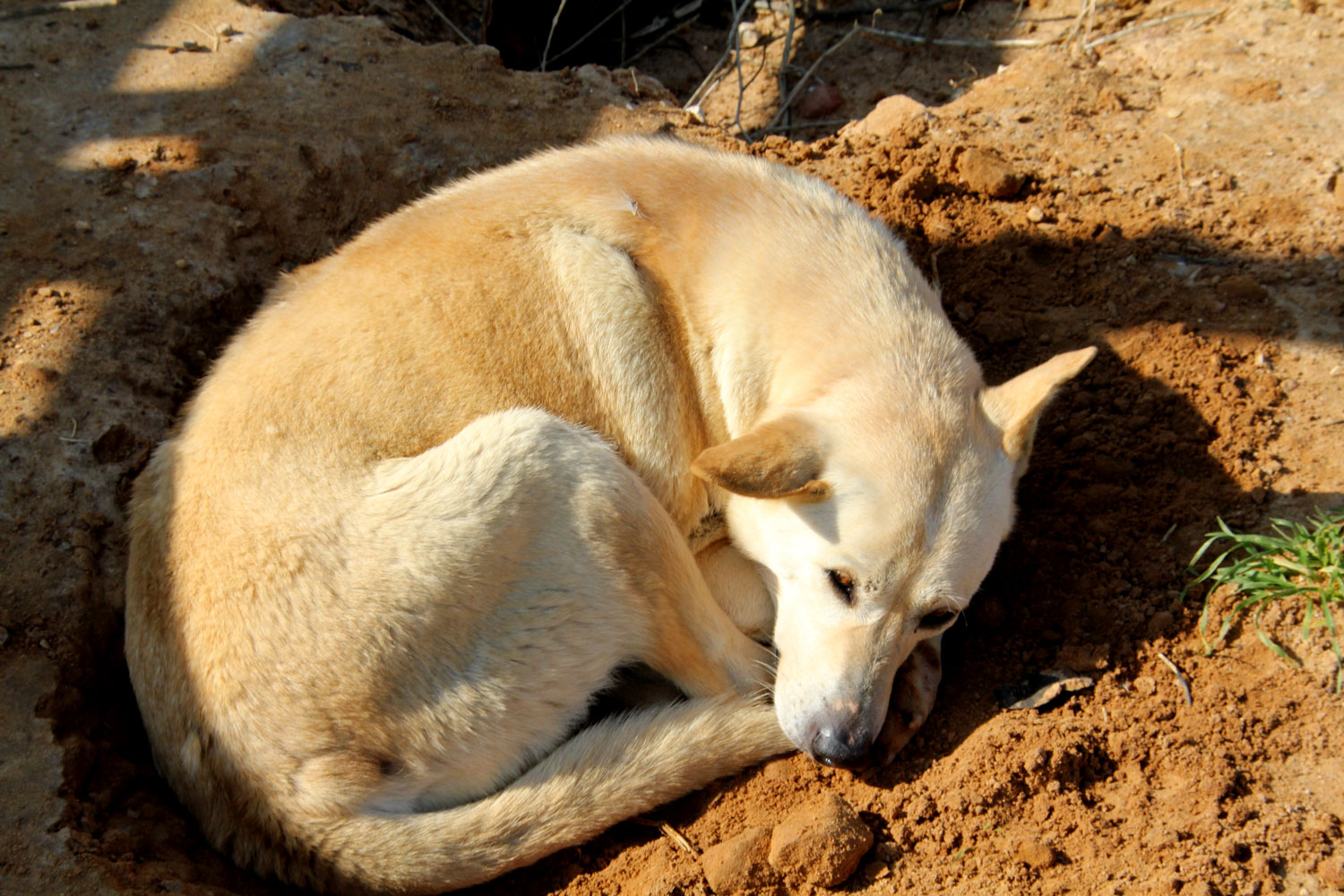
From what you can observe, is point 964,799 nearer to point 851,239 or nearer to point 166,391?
point 851,239

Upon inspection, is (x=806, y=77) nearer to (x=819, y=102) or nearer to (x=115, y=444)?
(x=819, y=102)

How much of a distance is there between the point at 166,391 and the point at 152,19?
2.22m

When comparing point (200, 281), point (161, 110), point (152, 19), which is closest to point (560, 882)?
point (200, 281)

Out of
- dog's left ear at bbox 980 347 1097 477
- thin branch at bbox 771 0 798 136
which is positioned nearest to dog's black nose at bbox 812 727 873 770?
dog's left ear at bbox 980 347 1097 477

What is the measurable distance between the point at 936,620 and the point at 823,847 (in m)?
0.69

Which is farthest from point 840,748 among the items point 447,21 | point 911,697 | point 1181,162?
point 447,21

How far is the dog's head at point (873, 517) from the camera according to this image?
2.46 m

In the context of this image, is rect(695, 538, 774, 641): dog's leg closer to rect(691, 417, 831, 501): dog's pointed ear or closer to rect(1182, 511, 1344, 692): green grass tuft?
rect(691, 417, 831, 501): dog's pointed ear

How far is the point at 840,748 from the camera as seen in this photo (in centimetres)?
253

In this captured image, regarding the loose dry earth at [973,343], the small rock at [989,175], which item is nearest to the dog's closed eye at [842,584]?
the loose dry earth at [973,343]

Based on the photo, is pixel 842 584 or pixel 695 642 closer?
pixel 842 584

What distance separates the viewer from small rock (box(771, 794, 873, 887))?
2.41 m

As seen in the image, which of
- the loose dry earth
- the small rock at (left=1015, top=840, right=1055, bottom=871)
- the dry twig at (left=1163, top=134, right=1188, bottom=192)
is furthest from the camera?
the dry twig at (left=1163, top=134, right=1188, bottom=192)

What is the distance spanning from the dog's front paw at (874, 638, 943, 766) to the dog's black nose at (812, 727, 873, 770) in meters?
0.18
